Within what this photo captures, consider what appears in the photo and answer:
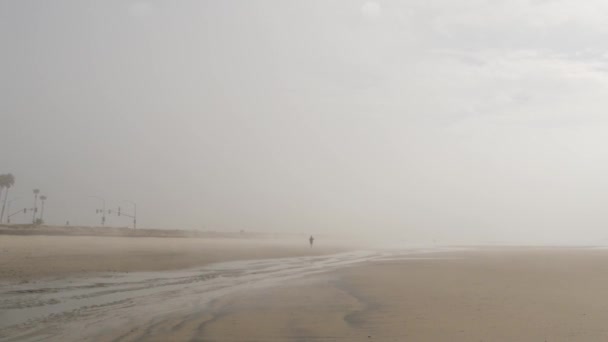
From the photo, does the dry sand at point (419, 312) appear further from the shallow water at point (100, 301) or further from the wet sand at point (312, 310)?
the shallow water at point (100, 301)

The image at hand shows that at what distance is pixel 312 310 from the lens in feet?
43.7

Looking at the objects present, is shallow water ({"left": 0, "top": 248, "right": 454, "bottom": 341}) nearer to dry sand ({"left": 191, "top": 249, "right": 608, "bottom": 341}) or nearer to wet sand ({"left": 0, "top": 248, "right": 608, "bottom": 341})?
wet sand ({"left": 0, "top": 248, "right": 608, "bottom": 341})

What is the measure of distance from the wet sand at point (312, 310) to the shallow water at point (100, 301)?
4 cm

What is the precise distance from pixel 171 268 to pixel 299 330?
2190cm

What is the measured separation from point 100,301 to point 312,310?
819 centimetres

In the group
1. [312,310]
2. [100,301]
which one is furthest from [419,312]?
[100,301]

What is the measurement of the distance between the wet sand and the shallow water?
0.04 m

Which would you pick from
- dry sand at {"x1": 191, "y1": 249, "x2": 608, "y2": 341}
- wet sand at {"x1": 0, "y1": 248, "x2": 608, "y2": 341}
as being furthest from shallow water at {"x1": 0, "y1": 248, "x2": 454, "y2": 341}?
dry sand at {"x1": 191, "y1": 249, "x2": 608, "y2": 341}

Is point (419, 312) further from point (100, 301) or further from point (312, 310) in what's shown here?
point (100, 301)

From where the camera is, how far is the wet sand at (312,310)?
10.1 m

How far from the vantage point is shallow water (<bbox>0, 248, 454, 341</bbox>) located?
11109 millimetres

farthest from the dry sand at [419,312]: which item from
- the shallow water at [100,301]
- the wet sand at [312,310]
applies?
the shallow water at [100,301]

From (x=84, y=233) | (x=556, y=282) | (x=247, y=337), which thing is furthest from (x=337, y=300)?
(x=84, y=233)

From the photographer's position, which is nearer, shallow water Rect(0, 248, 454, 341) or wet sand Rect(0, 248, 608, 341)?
wet sand Rect(0, 248, 608, 341)
